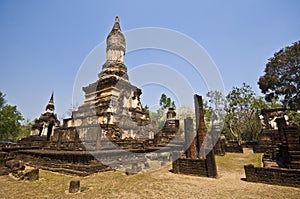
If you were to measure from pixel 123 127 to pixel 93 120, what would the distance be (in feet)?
13.7

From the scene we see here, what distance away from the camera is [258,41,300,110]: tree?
58.8ft

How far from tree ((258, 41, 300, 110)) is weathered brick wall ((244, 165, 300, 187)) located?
648 inches

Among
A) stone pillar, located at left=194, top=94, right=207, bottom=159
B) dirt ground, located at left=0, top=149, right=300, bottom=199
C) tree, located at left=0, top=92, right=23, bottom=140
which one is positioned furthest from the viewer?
tree, located at left=0, top=92, right=23, bottom=140

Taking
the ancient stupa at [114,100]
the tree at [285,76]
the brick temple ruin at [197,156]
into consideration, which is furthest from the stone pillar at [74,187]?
the tree at [285,76]

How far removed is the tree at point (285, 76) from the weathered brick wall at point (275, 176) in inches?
648

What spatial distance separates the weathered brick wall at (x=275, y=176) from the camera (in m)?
5.70

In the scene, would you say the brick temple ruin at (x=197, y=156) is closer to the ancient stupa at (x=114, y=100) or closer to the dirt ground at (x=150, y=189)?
the dirt ground at (x=150, y=189)

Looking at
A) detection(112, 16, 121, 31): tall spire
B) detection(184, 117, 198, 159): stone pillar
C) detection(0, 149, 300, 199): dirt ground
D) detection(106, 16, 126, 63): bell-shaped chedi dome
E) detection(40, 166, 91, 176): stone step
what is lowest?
detection(0, 149, 300, 199): dirt ground

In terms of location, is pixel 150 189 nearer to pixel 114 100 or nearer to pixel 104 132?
pixel 104 132

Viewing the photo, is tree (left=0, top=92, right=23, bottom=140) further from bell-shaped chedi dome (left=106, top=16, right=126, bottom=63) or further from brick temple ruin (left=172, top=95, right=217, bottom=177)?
brick temple ruin (left=172, top=95, right=217, bottom=177)

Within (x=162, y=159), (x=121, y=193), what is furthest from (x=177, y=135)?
(x=121, y=193)

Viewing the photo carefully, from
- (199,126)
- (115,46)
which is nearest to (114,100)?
(115,46)

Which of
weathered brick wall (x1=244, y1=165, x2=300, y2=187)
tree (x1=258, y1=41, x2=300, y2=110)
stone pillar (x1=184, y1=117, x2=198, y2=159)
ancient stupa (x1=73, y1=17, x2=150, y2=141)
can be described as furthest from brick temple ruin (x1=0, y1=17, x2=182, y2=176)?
tree (x1=258, y1=41, x2=300, y2=110)

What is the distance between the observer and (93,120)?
1938cm
